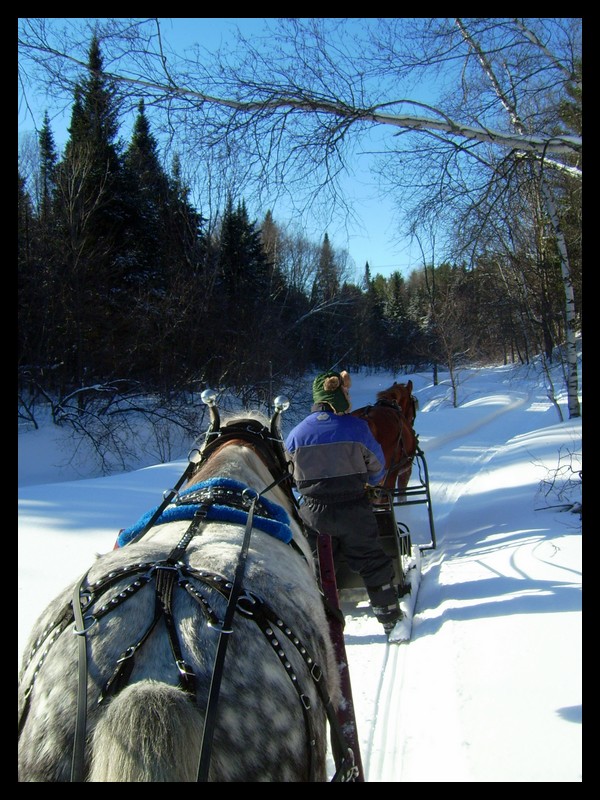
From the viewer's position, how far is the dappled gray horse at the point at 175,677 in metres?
1.05

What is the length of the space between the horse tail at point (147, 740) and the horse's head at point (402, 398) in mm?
5708

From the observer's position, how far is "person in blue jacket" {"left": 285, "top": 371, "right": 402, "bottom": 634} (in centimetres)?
378

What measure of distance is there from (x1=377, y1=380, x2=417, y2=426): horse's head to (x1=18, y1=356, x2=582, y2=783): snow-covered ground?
4.88 ft

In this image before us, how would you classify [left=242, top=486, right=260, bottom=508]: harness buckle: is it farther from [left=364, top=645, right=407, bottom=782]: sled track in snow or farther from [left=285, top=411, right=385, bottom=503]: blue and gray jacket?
[left=285, top=411, right=385, bottom=503]: blue and gray jacket

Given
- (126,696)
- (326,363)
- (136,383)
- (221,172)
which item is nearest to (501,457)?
(221,172)

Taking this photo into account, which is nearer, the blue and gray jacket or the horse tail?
the horse tail

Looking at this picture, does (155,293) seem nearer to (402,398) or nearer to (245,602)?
(402,398)

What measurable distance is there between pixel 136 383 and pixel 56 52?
1496 centimetres

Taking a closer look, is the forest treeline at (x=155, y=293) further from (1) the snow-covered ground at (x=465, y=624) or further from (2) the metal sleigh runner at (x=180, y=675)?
(2) the metal sleigh runner at (x=180, y=675)

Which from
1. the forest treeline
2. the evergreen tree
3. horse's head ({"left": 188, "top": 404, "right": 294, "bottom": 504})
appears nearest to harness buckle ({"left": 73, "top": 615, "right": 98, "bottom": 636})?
horse's head ({"left": 188, "top": 404, "right": 294, "bottom": 504})

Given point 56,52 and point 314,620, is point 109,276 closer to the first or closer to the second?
point 56,52

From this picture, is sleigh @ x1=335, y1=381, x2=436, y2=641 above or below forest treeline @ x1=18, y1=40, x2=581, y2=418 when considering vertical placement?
below

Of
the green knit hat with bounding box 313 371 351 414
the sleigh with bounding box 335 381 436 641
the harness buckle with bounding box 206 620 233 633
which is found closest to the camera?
the harness buckle with bounding box 206 620 233 633
